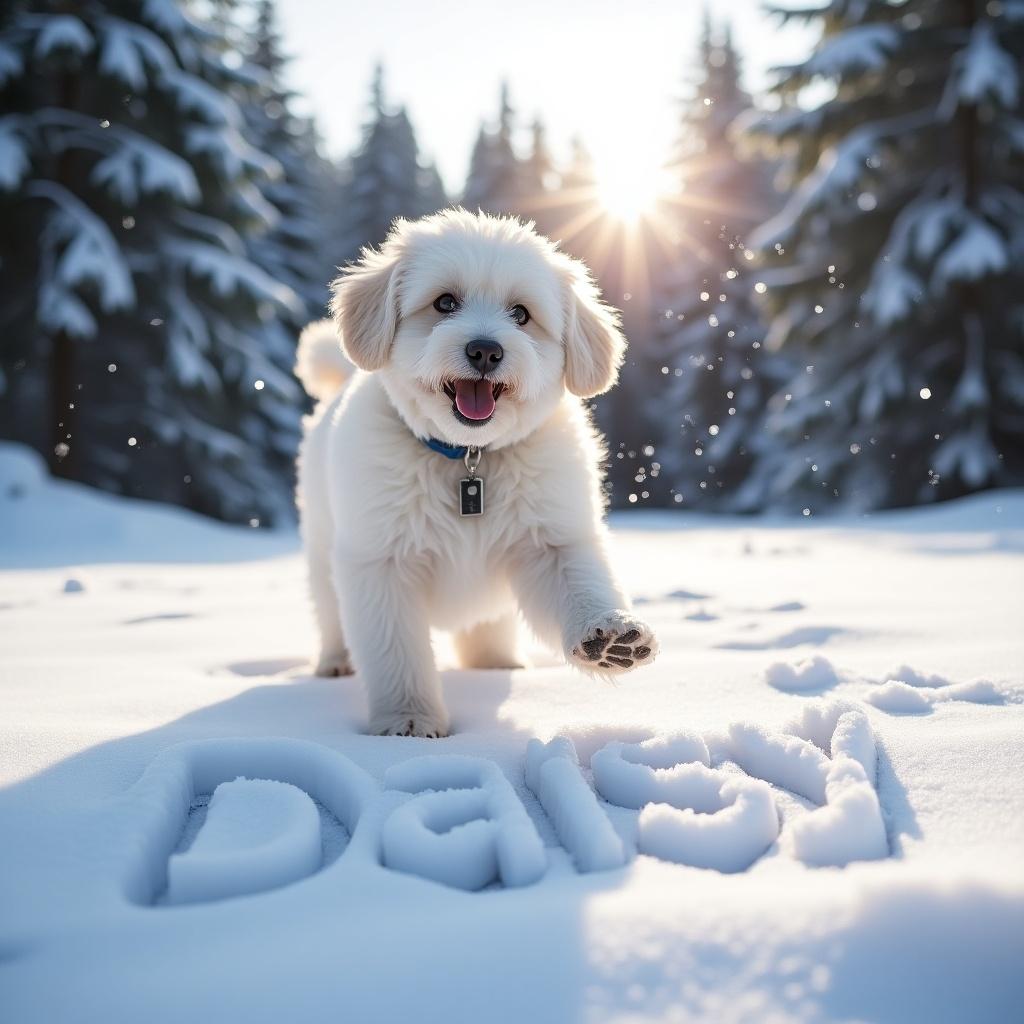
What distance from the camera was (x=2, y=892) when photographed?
1388 mm

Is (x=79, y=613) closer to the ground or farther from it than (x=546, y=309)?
closer to the ground

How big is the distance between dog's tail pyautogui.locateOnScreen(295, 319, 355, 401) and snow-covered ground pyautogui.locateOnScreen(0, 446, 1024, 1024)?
5.10 feet

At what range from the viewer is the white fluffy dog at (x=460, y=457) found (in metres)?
2.62

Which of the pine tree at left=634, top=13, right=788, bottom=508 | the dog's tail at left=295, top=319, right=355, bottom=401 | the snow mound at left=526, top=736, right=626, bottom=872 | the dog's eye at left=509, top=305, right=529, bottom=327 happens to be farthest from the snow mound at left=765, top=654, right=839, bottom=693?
the pine tree at left=634, top=13, right=788, bottom=508

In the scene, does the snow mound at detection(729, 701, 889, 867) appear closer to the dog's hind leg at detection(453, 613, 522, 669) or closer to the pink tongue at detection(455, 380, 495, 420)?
the pink tongue at detection(455, 380, 495, 420)

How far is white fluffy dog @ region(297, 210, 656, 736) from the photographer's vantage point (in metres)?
2.62

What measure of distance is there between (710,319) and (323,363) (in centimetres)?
2016

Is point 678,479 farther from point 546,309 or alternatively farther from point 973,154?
point 546,309

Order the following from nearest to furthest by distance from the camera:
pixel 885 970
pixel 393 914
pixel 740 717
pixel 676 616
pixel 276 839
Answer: pixel 885 970
pixel 393 914
pixel 276 839
pixel 740 717
pixel 676 616

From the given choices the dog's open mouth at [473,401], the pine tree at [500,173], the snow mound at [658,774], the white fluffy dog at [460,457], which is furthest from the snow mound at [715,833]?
the pine tree at [500,173]

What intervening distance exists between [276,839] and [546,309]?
1875mm

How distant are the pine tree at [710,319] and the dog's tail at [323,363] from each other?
17.6 metres

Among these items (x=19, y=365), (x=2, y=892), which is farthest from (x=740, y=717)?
(x=19, y=365)

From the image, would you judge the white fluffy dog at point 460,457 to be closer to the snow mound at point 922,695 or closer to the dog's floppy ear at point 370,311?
the dog's floppy ear at point 370,311
